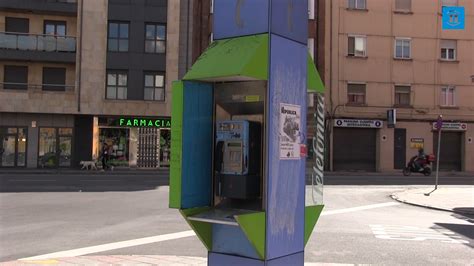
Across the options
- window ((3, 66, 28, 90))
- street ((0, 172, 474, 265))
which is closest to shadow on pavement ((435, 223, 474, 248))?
street ((0, 172, 474, 265))

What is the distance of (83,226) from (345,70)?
27.3 meters

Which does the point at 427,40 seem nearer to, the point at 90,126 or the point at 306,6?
the point at 90,126

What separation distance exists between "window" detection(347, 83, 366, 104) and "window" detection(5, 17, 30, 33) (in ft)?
71.8

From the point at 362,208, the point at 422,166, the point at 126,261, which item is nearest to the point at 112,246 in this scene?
the point at 126,261

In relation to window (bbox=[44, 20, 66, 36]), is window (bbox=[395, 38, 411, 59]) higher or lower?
lower

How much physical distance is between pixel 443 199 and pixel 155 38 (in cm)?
2325

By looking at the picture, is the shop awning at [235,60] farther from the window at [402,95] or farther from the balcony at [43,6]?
the window at [402,95]

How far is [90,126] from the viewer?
34875mm

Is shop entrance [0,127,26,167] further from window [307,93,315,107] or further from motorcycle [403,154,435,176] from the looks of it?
window [307,93,315,107]

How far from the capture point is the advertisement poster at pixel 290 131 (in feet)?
15.9

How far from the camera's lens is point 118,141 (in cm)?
3519

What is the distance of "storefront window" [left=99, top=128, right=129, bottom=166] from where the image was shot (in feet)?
115

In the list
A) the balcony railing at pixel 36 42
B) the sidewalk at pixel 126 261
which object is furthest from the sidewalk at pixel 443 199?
the balcony railing at pixel 36 42

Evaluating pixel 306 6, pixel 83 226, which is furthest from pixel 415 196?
pixel 306 6
